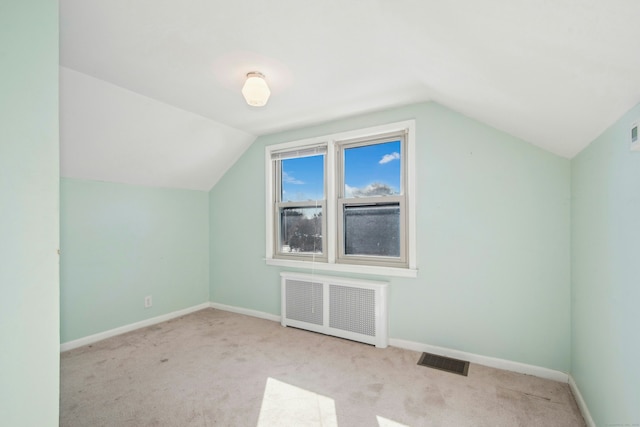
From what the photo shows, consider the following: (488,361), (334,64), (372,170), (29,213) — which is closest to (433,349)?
(488,361)

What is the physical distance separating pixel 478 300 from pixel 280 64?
2555 mm

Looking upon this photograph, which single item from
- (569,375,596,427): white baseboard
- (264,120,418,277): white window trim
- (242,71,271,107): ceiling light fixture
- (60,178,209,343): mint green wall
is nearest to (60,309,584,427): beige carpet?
(569,375,596,427): white baseboard

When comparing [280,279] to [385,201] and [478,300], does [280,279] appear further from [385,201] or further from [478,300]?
[478,300]

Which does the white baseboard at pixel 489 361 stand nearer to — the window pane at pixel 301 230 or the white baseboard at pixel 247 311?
the window pane at pixel 301 230

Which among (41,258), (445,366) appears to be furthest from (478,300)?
(41,258)

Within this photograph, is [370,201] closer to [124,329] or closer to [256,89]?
[256,89]

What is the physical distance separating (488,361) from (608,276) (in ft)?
4.44

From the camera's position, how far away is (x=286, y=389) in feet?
7.32

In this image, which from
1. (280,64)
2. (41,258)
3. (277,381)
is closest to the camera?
(41,258)

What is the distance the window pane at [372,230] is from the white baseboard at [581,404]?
1624 mm

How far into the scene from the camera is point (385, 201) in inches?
123

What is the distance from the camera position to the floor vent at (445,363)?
8.12 feet

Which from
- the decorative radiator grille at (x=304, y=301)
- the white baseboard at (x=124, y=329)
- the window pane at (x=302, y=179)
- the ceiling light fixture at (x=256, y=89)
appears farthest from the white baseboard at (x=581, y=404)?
the white baseboard at (x=124, y=329)

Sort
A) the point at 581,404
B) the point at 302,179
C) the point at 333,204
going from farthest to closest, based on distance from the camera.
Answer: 1. the point at 302,179
2. the point at 333,204
3. the point at 581,404
